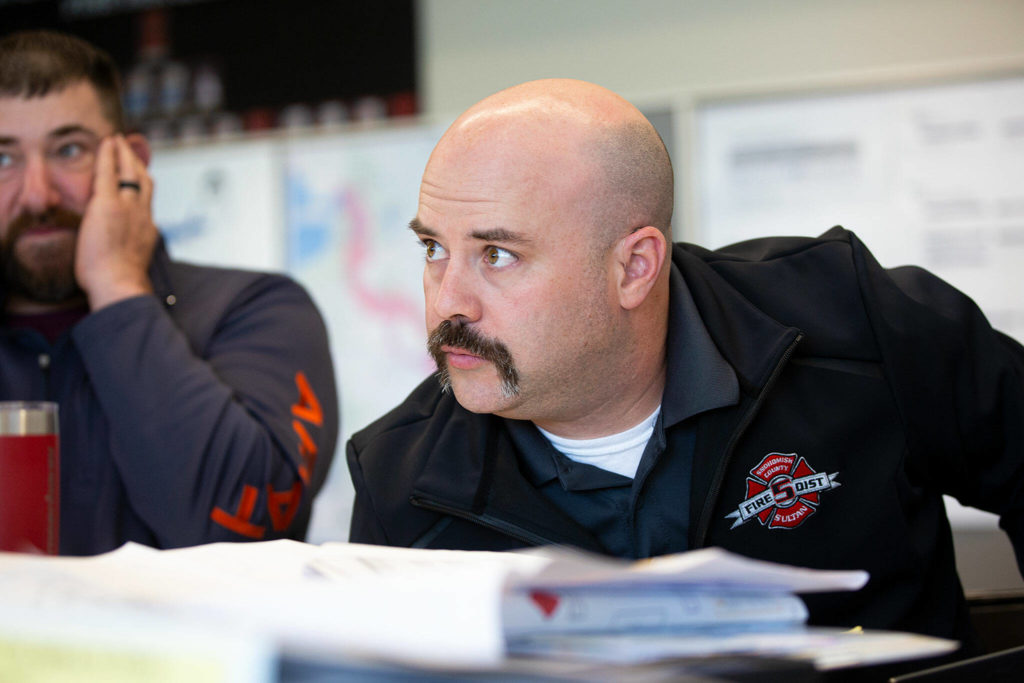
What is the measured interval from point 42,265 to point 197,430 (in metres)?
0.40

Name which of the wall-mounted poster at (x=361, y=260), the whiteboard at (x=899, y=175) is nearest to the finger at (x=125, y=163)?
the wall-mounted poster at (x=361, y=260)

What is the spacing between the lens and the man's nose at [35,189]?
1.42 m

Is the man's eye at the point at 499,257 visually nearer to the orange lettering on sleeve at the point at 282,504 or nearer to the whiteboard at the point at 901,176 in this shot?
the orange lettering on sleeve at the point at 282,504

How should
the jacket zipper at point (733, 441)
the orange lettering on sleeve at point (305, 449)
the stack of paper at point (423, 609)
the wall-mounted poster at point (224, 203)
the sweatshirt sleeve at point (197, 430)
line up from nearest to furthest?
the stack of paper at point (423, 609) → the jacket zipper at point (733, 441) → the sweatshirt sleeve at point (197, 430) → the orange lettering on sleeve at point (305, 449) → the wall-mounted poster at point (224, 203)

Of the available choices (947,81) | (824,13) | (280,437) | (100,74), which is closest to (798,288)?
(280,437)

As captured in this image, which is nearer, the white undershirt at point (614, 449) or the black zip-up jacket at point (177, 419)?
the white undershirt at point (614, 449)

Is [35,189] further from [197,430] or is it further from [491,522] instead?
[491,522]

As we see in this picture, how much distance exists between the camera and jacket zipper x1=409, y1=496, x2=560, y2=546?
3.19 feet

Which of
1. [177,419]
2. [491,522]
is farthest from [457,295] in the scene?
[177,419]

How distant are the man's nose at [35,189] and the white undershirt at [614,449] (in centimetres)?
87

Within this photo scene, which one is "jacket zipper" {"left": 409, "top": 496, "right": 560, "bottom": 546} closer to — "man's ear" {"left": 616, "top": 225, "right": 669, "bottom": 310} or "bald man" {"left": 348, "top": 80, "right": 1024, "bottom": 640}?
"bald man" {"left": 348, "top": 80, "right": 1024, "bottom": 640}

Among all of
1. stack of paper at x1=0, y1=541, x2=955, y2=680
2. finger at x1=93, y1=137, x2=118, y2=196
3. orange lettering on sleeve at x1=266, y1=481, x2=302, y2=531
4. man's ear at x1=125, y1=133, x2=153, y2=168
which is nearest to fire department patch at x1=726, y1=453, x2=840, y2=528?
stack of paper at x1=0, y1=541, x2=955, y2=680

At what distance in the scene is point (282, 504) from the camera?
1352 millimetres

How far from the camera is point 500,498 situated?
1011 mm
